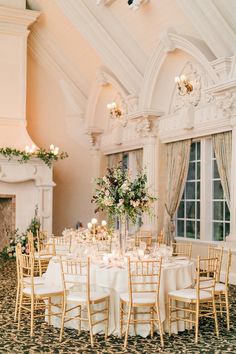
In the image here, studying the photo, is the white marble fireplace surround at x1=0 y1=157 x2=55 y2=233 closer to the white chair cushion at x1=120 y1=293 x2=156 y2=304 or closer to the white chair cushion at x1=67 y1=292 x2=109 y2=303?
the white chair cushion at x1=67 y1=292 x2=109 y2=303

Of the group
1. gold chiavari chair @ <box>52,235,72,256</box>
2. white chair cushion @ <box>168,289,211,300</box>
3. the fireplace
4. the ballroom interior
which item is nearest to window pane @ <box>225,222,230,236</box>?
the ballroom interior

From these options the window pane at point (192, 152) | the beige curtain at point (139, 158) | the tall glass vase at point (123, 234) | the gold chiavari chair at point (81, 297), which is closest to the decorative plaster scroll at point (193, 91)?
the window pane at point (192, 152)

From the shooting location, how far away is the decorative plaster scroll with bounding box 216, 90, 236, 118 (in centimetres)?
923

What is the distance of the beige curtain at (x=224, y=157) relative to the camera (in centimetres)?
991

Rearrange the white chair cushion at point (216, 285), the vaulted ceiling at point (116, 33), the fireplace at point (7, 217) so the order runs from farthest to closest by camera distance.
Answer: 1. the fireplace at point (7, 217)
2. the vaulted ceiling at point (116, 33)
3. the white chair cushion at point (216, 285)

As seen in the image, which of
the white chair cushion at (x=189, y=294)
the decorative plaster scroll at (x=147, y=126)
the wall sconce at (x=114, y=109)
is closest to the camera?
the white chair cushion at (x=189, y=294)

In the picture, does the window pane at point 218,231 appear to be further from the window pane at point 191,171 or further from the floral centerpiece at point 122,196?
the floral centerpiece at point 122,196

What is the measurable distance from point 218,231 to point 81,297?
17.3 ft

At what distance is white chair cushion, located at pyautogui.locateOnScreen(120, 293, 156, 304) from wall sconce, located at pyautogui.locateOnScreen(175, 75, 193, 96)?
5.99m

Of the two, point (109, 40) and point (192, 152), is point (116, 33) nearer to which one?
point (109, 40)

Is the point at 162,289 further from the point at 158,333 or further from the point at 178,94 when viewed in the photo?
the point at 178,94

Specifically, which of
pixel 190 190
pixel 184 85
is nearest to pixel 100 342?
pixel 190 190

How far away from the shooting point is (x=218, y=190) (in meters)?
10.6

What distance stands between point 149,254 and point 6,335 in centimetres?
217
